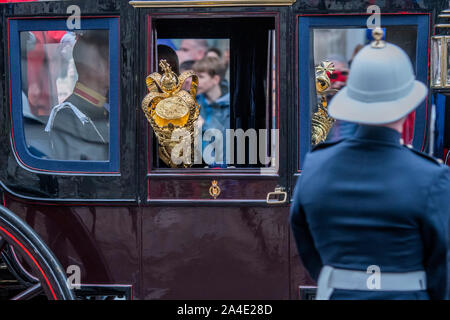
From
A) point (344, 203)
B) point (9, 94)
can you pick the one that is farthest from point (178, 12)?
point (344, 203)

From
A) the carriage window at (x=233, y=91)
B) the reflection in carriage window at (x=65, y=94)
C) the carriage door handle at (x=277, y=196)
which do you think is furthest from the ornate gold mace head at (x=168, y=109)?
the carriage door handle at (x=277, y=196)

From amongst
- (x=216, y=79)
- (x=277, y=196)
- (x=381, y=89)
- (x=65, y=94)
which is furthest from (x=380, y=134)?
(x=216, y=79)

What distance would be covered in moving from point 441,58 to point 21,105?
1.91 meters

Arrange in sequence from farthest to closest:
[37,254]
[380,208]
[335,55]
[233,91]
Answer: [233,91] < [335,55] < [37,254] < [380,208]

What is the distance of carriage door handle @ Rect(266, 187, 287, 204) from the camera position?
2697 millimetres

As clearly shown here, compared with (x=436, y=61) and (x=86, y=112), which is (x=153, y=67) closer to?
(x=86, y=112)

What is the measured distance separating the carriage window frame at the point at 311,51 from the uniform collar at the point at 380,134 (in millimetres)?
1195

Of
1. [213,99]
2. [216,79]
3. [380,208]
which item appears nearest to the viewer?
[380,208]

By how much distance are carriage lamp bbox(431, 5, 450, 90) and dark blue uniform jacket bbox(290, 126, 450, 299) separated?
3.98 feet

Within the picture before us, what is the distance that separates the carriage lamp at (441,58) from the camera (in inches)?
101

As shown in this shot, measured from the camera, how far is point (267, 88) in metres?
3.10

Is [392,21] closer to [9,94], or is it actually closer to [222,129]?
[222,129]

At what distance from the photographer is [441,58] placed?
257cm

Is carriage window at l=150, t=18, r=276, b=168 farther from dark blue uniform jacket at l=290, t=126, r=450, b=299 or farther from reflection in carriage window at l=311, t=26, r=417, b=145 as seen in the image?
dark blue uniform jacket at l=290, t=126, r=450, b=299
